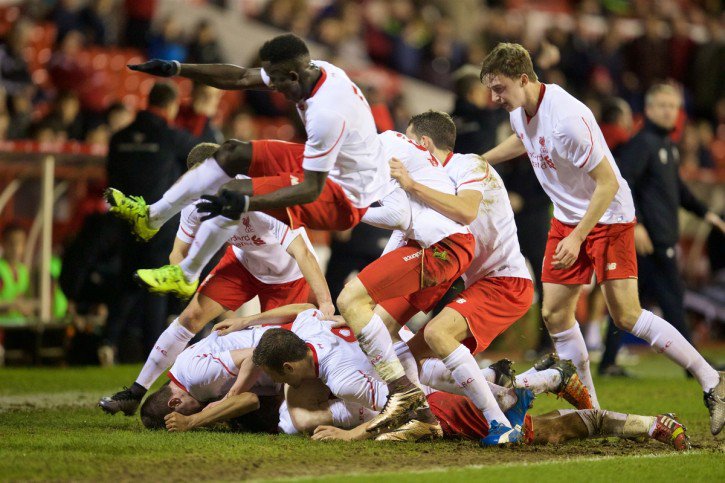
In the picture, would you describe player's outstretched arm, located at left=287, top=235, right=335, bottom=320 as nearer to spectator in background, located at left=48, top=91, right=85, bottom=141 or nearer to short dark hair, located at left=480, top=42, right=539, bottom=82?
short dark hair, located at left=480, top=42, right=539, bottom=82

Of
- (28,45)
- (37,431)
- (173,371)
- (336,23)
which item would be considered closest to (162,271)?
(173,371)

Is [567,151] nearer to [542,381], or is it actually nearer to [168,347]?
[542,381]

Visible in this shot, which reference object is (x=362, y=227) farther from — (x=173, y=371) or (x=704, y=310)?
(x=704, y=310)

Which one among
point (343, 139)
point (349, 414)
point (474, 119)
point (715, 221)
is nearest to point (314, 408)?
point (349, 414)

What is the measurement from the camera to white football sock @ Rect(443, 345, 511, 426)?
666 cm

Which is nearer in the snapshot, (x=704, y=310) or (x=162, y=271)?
(x=162, y=271)

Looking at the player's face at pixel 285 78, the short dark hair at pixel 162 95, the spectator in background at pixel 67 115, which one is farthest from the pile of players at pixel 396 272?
the spectator in background at pixel 67 115

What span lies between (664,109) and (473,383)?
4.33m

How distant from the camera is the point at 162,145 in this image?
35.7ft

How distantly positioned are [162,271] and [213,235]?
1.23ft

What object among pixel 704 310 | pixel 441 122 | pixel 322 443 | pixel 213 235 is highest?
pixel 441 122

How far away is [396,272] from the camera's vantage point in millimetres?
6867

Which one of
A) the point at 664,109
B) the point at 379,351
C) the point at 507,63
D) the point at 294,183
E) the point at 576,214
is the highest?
the point at 507,63

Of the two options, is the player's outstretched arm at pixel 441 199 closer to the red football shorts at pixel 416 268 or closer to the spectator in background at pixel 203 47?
the red football shorts at pixel 416 268
